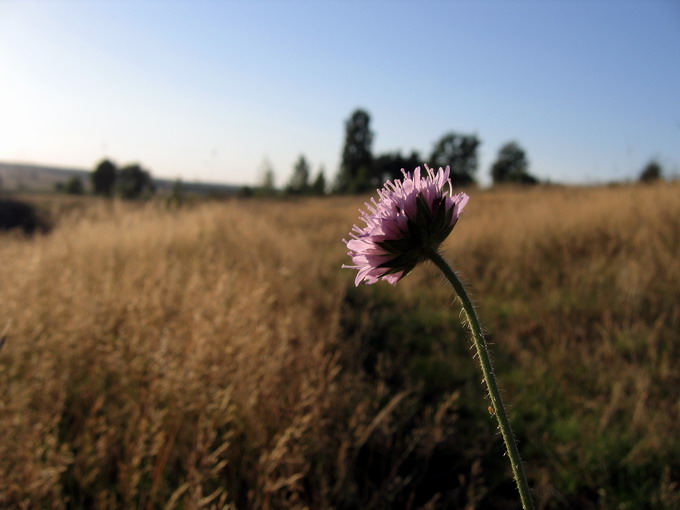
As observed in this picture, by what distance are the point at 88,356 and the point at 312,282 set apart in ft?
8.23

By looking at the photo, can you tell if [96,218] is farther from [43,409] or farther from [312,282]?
[43,409]

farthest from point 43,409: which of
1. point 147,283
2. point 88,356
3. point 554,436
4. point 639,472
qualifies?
point 639,472

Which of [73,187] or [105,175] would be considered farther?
[73,187]

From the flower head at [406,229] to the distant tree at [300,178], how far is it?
36.0m

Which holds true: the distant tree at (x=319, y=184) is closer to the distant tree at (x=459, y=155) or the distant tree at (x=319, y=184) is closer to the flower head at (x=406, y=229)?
the distant tree at (x=459, y=155)

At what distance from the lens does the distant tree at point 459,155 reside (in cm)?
1379

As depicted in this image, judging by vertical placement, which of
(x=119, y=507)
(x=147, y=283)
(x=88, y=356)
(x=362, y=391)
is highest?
(x=147, y=283)

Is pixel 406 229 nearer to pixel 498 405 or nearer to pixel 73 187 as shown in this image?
pixel 498 405

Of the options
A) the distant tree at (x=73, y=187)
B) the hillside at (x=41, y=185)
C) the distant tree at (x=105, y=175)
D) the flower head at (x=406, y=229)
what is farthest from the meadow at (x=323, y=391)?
the distant tree at (x=73, y=187)

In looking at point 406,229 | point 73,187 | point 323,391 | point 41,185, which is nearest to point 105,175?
point 73,187

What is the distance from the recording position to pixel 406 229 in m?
0.71

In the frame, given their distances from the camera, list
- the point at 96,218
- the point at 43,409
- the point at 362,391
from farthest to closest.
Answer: the point at 96,218 < the point at 362,391 < the point at 43,409

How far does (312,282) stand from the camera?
475 centimetres

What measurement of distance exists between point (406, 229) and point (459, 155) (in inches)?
711
